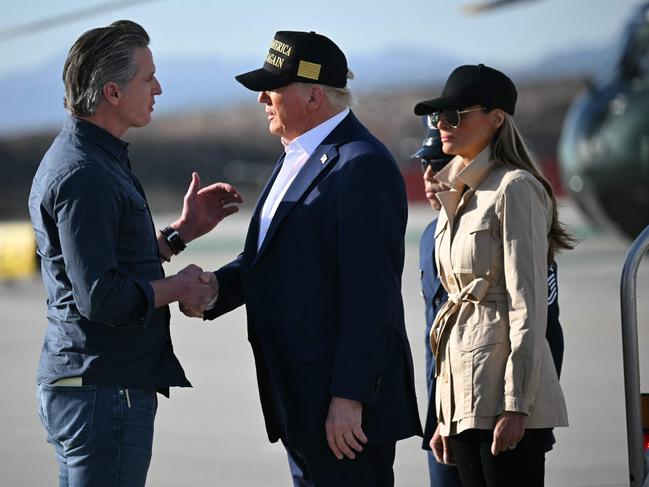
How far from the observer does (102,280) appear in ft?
8.00

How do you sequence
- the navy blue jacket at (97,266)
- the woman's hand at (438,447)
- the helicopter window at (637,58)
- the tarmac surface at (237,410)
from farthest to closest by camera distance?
the helicopter window at (637,58) → the tarmac surface at (237,410) → the woman's hand at (438,447) → the navy blue jacket at (97,266)

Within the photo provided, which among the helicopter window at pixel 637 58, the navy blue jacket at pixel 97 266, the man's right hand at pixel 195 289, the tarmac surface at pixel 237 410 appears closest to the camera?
the navy blue jacket at pixel 97 266

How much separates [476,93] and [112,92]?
2.93 ft

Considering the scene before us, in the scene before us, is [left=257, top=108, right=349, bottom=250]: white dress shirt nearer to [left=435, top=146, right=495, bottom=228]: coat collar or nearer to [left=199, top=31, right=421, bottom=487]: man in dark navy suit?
[left=199, top=31, right=421, bottom=487]: man in dark navy suit

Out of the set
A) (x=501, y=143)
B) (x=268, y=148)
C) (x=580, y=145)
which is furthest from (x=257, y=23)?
(x=501, y=143)

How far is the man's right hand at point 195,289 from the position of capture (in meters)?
2.69

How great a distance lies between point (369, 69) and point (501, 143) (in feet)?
119

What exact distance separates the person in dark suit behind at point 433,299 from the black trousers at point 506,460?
0.34m

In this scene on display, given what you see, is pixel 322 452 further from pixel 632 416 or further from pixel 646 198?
pixel 646 198

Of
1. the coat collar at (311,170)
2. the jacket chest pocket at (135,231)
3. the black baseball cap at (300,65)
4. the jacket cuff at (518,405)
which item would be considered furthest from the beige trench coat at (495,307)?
the jacket chest pocket at (135,231)

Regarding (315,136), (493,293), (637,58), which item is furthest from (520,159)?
(637,58)

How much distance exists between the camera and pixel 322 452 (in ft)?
8.59

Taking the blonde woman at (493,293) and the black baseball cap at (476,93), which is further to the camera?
the black baseball cap at (476,93)

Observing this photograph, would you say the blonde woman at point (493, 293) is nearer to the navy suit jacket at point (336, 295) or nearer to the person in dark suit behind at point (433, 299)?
the navy suit jacket at point (336, 295)
